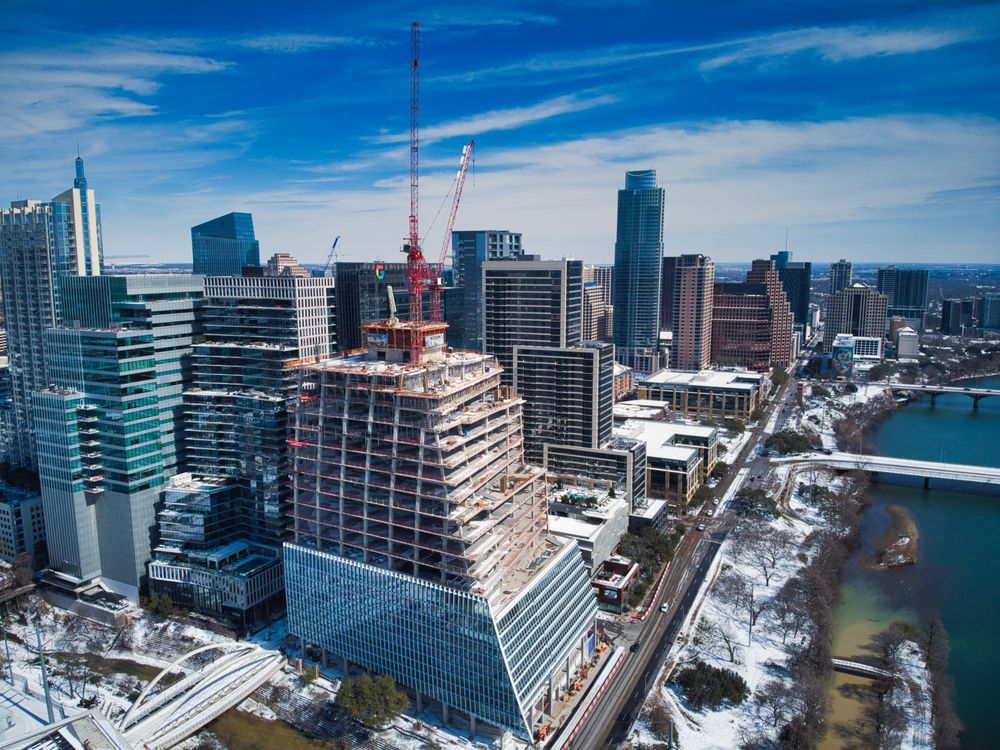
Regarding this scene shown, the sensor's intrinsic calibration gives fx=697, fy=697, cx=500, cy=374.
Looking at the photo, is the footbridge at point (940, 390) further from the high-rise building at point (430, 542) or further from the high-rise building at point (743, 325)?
the high-rise building at point (430, 542)

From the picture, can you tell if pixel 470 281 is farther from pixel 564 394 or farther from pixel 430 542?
pixel 430 542

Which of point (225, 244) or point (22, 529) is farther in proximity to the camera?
point (225, 244)

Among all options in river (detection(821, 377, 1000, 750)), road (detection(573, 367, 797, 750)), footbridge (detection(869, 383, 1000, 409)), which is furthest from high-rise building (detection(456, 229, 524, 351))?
footbridge (detection(869, 383, 1000, 409))

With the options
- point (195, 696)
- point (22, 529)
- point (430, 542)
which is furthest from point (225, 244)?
point (430, 542)

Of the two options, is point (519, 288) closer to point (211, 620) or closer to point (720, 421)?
point (211, 620)

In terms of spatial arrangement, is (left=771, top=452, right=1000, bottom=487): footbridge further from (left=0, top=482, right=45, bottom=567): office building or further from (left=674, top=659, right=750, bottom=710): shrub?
(left=0, top=482, right=45, bottom=567): office building

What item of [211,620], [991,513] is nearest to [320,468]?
[211,620]
